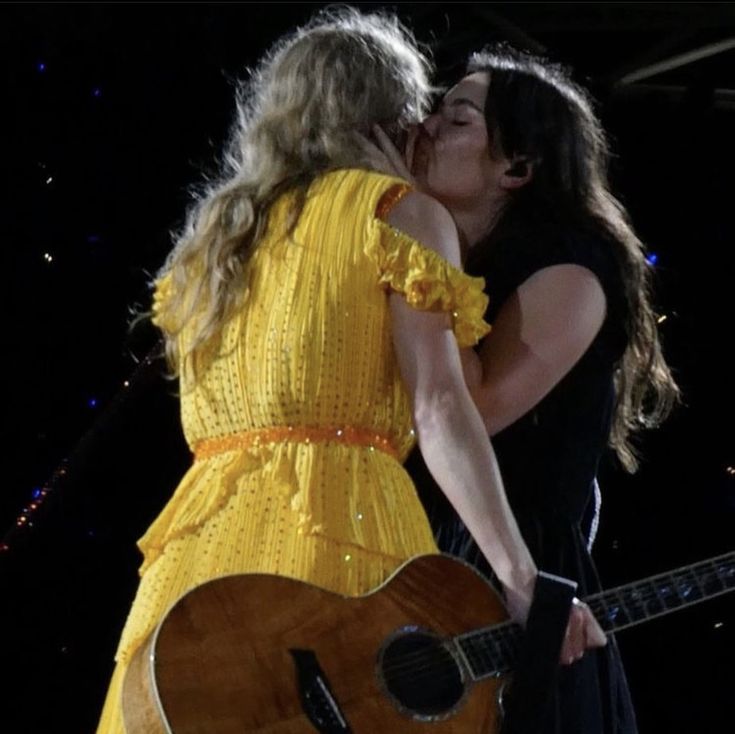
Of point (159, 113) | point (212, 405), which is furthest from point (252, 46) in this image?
point (212, 405)

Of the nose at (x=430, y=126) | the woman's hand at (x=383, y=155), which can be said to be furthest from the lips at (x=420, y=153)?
the woman's hand at (x=383, y=155)

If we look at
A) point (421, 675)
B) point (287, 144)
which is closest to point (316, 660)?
point (421, 675)

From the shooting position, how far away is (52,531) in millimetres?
3574

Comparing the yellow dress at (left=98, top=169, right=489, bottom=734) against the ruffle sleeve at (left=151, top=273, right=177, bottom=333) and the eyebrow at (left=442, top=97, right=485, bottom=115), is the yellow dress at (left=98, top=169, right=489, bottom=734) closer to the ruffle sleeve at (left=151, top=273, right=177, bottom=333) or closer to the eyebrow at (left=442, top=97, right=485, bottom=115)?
the ruffle sleeve at (left=151, top=273, right=177, bottom=333)

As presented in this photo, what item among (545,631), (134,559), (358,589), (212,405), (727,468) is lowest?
(727,468)

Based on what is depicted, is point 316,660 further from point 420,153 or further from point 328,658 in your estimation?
point 420,153

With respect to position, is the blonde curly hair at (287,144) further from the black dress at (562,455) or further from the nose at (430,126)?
the nose at (430,126)

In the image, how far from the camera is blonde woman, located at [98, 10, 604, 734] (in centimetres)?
192

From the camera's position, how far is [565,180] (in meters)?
2.62

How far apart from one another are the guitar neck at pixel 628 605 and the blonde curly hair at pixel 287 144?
0.54 m

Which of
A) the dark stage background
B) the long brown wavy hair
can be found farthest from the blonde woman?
the dark stage background

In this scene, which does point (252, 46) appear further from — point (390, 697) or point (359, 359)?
point (390, 697)

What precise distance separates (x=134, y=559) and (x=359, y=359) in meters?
1.66

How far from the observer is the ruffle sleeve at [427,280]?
1.99m
